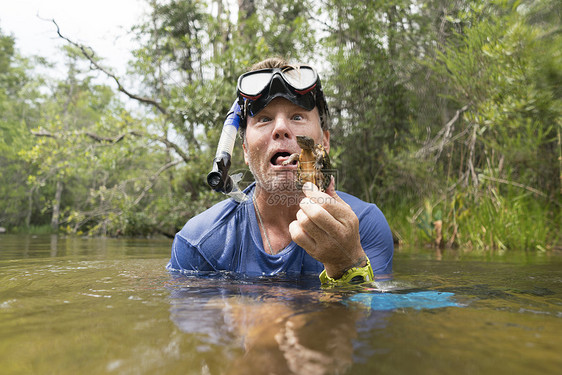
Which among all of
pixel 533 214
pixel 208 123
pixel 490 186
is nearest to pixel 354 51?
pixel 208 123

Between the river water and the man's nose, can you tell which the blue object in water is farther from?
the man's nose

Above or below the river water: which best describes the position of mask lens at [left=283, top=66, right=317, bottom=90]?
above

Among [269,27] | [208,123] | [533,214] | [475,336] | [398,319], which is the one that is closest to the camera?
[475,336]

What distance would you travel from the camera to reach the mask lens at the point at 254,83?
8.46 feet

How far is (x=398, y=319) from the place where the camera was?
1.08 metres

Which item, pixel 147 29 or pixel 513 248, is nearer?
pixel 513 248

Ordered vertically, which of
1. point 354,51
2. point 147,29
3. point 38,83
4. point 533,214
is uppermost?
point 38,83

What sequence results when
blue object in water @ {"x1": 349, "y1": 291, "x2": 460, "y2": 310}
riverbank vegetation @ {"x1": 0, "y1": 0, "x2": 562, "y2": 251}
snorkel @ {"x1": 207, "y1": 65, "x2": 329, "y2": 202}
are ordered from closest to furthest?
blue object in water @ {"x1": 349, "y1": 291, "x2": 460, "y2": 310}, snorkel @ {"x1": 207, "y1": 65, "x2": 329, "y2": 202}, riverbank vegetation @ {"x1": 0, "y1": 0, "x2": 562, "y2": 251}

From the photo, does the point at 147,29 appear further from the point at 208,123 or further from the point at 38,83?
the point at 38,83

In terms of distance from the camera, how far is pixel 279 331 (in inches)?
37.4

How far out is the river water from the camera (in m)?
0.74

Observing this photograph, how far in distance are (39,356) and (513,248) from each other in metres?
5.88

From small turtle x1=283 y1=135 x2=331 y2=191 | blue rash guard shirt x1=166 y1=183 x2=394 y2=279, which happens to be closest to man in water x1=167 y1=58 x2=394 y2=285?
blue rash guard shirt x1=166 y1=183 x2=394 y2=279

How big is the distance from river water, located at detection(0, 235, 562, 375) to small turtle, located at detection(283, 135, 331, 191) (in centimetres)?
55
